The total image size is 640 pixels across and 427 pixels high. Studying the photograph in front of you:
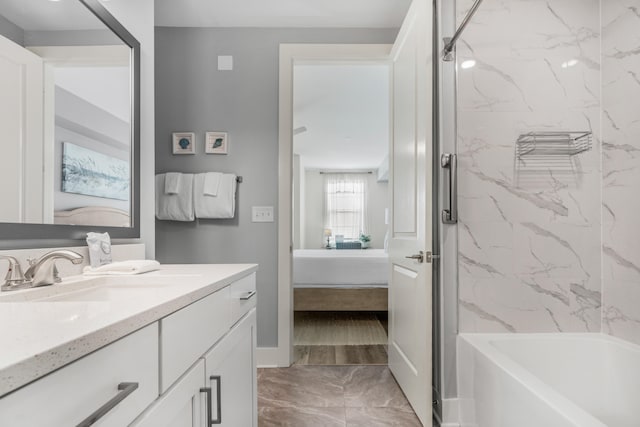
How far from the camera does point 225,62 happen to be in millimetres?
2432

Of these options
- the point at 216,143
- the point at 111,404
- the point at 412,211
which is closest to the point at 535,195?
the point at 412,211

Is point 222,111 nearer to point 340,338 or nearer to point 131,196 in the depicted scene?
point 131,196

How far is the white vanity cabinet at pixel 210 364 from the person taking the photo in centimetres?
→ 70

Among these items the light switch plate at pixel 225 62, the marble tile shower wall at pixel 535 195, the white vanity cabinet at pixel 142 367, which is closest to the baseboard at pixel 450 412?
the marble tile shower wall at pixel 535 195

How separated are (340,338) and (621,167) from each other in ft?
7.57

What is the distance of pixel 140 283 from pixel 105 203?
1.50ft

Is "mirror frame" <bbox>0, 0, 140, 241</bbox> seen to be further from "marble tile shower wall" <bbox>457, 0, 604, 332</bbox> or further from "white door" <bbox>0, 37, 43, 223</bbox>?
"marble tile shower wall" <bbox>457, 0, 604, 332</bbox>

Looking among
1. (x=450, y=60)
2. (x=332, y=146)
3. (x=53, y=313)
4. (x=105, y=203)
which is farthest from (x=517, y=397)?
(x=332, y=146)

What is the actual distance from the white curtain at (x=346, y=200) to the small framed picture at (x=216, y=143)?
A: 5754 millimetres

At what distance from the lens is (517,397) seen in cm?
120

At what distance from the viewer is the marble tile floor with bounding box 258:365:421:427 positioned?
175 centimetres

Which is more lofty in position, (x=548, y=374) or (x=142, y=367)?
(x=142, y=367)

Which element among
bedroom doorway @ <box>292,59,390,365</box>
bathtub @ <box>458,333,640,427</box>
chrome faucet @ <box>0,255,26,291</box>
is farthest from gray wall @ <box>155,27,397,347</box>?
chrome faucet @ <box>0,255,26,291</box>

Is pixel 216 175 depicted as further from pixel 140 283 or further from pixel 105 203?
pixel 140 283
